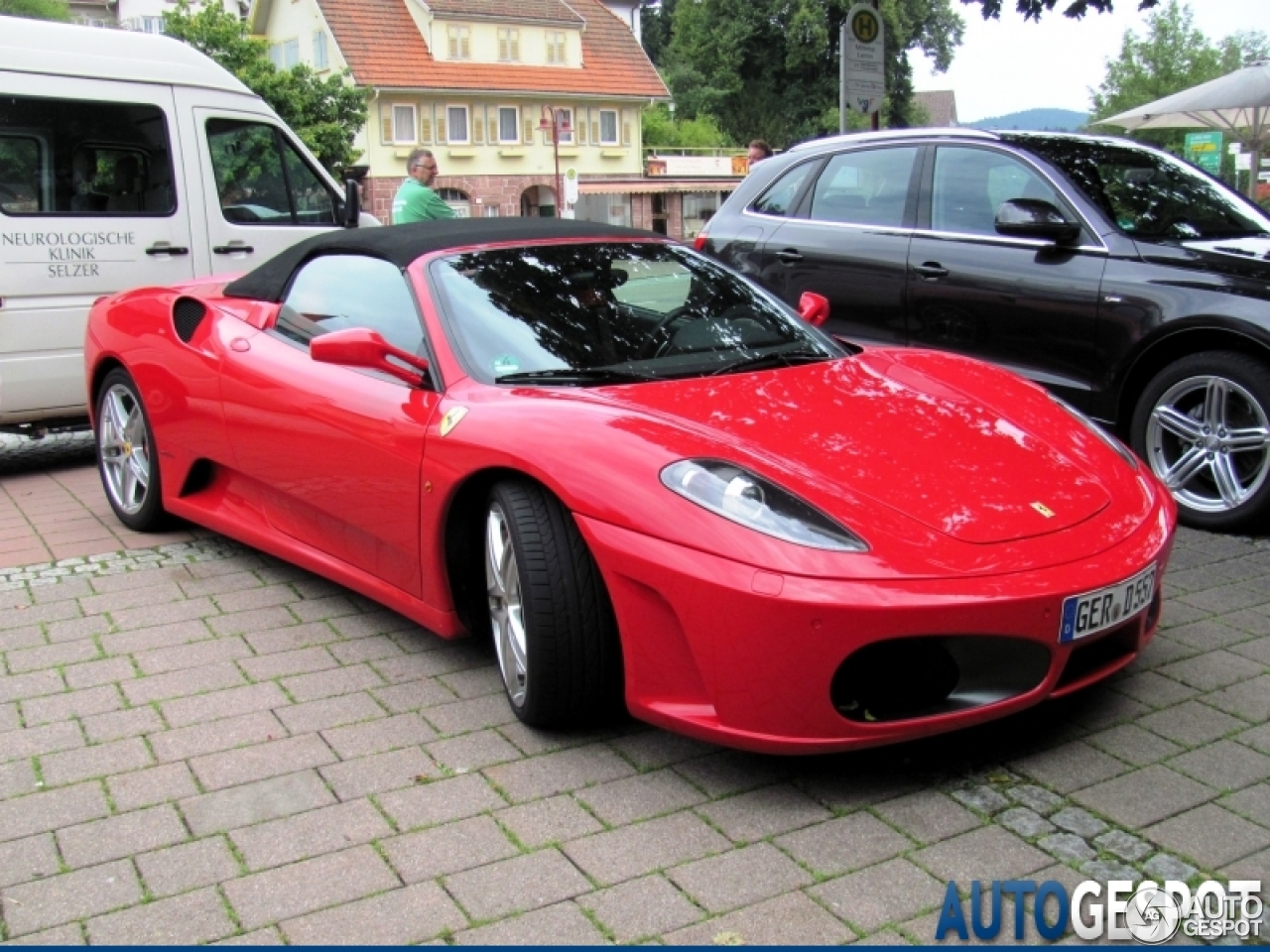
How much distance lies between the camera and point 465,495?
367 cm

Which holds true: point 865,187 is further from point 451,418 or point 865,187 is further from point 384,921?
point 384,921

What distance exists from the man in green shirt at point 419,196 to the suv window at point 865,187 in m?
3.11

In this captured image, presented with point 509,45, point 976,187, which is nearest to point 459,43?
point 509,45

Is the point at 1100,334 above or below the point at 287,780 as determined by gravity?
above

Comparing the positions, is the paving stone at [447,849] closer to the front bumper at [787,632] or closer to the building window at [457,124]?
the front bumper at [787,632]

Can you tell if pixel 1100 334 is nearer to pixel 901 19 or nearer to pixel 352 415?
pixel 352 415

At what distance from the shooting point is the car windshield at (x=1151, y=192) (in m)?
5.83

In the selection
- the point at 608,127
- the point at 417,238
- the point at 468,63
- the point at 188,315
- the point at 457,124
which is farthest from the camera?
the point at 608,127

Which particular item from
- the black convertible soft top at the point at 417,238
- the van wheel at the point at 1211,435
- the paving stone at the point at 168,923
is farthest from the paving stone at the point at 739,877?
the van wheel at the point at 1211,435

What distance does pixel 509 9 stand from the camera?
5534 cm

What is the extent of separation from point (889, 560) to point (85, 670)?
2.52 metres

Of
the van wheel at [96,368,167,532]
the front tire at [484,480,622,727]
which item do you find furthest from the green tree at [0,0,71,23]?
the front tire at [484,480,622,727]

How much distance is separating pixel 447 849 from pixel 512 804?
0.80 feet

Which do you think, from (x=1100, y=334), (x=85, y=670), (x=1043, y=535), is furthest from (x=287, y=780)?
(x=1100, y=334)
